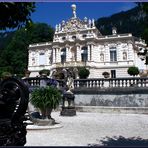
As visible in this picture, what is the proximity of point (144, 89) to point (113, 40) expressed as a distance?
33651mm

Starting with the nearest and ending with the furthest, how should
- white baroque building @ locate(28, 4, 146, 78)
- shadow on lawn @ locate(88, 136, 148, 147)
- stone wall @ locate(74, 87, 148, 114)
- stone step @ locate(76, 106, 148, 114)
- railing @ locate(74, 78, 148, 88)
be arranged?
1. shadow on lawn @ locate(88, 136, 148, 147)
2. stone step @ locate(76, 106, 148, 114)
3. stone wall @ locate(74, 87, 148, 114)
4. railing @ locate(74, 78, 148, 88)
5. white baroque building @ locate(28, 4, 146, 78)

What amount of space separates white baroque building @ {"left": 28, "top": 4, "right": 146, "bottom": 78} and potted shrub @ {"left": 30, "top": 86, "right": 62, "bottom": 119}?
120 ft

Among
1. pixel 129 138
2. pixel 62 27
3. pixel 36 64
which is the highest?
pixel 62 27

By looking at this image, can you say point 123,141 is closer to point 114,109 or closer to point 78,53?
point 114,109

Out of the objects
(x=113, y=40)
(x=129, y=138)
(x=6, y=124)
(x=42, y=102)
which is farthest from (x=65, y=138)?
(x=113, y=40)

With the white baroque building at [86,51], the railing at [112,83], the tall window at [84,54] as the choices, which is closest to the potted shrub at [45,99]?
the railing at [112,83]

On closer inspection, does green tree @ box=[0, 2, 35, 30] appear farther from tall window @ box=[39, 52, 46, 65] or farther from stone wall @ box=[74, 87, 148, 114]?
tall window @ box=[39, 52, 46, 65]

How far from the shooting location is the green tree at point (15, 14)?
3.87 m

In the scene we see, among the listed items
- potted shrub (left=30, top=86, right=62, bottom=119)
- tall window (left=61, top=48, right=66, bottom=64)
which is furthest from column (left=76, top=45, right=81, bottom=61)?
potted shrub (left=30, top=86, right=62, bottom=119)

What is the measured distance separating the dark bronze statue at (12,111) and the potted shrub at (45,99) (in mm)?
5865

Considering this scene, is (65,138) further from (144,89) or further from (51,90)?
(144,89)

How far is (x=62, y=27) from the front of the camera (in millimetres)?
54062

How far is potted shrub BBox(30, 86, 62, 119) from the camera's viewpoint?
10781mm

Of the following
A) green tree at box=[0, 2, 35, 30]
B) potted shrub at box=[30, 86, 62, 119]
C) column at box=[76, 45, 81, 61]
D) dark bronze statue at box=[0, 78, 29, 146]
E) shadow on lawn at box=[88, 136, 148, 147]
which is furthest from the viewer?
column at box=[76, 45, 81, 61]
